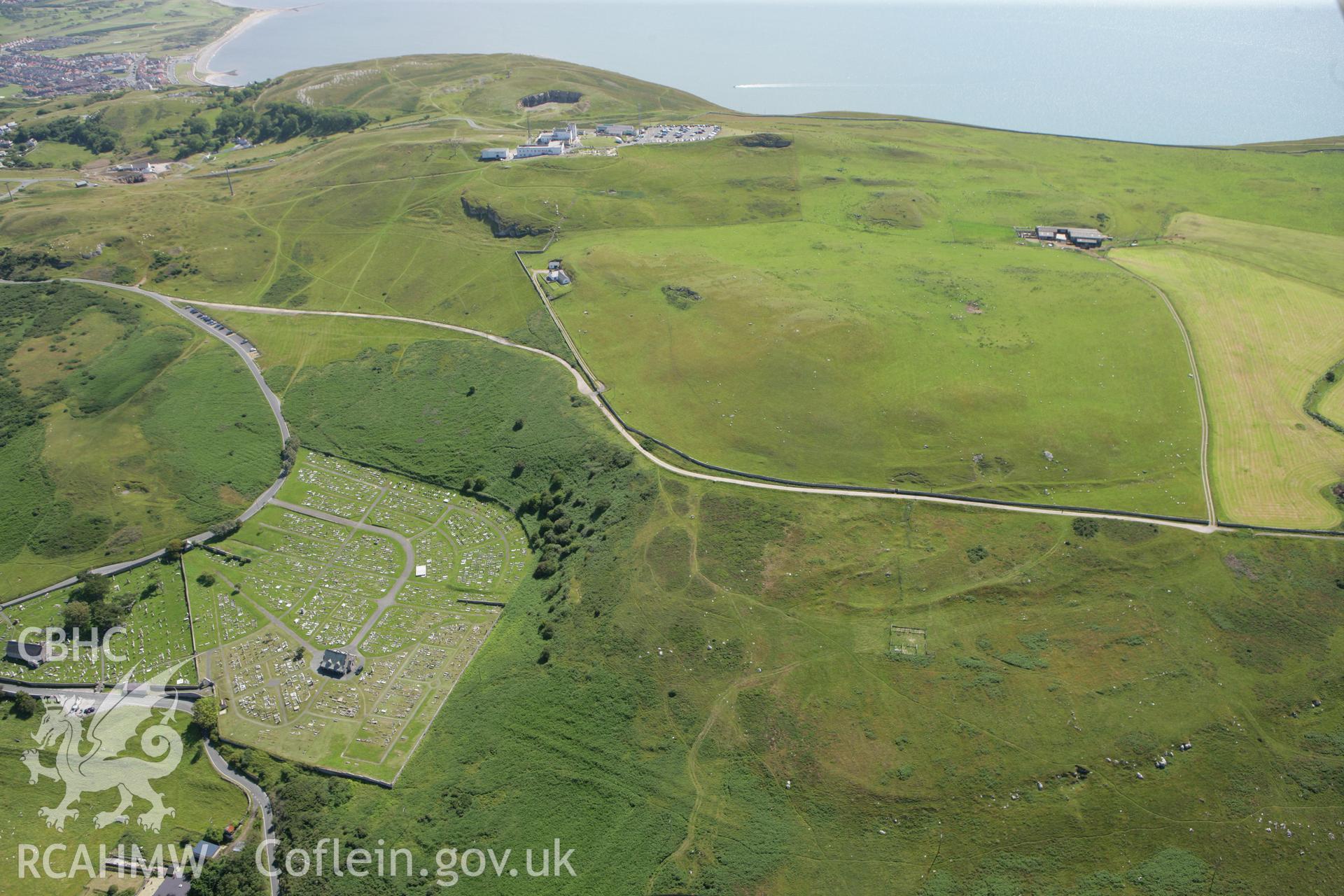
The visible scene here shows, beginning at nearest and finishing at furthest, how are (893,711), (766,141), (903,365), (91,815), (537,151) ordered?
(893,711)
(91,815)
(903,365)
(537,151)
(766,141)

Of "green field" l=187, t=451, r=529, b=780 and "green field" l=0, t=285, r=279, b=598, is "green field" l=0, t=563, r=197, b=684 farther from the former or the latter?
"green field" l=0, t=285, r=279, b=598

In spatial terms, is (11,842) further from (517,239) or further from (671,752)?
(517,239)

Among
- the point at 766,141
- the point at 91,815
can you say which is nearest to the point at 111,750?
the point at 91,815

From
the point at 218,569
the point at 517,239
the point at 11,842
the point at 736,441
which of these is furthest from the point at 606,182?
the point at 11,842

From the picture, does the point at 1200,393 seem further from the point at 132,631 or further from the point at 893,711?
the point at 132,631

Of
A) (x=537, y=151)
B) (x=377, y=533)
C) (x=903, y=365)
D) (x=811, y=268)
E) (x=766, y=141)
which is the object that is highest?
(x=766, y=141)

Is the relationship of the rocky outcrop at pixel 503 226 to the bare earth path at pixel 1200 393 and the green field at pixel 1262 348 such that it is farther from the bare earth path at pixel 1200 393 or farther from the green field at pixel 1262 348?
the green field at pixel 1262 348

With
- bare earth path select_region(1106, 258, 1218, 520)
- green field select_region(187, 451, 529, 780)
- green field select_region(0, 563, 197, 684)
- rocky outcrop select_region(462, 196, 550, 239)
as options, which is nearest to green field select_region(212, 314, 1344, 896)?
green field select_region(187, 451, 529, 780)
